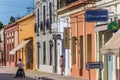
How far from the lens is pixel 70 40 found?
39656 millimetres

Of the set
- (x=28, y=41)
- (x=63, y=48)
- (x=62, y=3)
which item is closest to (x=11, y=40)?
(x=28, y=41)

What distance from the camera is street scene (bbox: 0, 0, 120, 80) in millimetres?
26297

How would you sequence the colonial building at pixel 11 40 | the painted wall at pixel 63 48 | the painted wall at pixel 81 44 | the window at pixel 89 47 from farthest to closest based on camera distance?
the colonial building at pixel 11 40 < the painted wall at pixel 63 48 < the window at pixel 89 47 < the painted wall at pixel 81 44

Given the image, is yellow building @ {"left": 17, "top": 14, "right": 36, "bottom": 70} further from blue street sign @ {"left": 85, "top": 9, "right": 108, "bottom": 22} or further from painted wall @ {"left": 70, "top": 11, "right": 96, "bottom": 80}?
blue street sign @ {"left": 85, "top": 9, "right": 108, "bottom": 22}

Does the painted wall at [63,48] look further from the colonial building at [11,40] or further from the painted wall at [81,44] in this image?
the colonial building at [11,40]

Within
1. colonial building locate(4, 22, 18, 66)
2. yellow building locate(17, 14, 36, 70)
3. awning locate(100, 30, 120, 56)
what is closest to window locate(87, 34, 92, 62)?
awning locate(100, 30, 120, 56)

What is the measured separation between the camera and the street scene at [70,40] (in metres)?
26.3

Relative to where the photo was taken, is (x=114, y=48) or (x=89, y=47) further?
(x=89, y=47)

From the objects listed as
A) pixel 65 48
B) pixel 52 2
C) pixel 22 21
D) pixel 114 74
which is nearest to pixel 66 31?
pixel 65 48

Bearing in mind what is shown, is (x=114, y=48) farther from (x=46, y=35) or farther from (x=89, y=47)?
(x=46, y=35)

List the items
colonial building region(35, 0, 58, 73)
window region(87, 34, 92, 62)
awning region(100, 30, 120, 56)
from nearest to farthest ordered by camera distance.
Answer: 1. awning region(100, 30, 120, 56)
2. window region(87, 34, 92, 62)
3. colonial building region(35, 0, 58, 73)

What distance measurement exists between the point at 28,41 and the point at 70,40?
721 inches

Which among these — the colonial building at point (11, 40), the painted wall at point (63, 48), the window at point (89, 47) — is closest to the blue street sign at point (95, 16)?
the window at point (89, 47)

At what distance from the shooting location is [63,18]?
42062 millimetres
